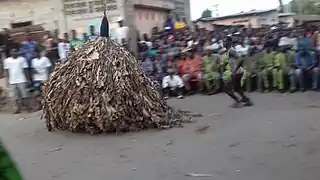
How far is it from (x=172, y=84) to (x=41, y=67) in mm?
3406

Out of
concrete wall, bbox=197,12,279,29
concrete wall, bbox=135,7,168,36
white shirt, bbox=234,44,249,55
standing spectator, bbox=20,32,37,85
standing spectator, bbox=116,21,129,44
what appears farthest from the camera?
concrete wall, bbox=197,12,279,29

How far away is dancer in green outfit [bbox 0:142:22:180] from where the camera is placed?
239 centimetres

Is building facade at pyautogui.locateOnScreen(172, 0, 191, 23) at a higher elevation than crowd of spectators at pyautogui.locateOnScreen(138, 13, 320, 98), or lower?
higher

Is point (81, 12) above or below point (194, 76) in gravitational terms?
above

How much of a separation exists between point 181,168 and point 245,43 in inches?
321

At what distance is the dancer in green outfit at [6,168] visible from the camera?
239cm

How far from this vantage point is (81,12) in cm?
1664

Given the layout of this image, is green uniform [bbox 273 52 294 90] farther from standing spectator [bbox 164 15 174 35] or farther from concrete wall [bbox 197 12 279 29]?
concrete wall [bbox 197 12 279 29]

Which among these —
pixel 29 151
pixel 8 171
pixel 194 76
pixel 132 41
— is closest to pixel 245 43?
pixel 194 76

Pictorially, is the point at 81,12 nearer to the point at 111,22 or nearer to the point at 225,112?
the point at 111,22

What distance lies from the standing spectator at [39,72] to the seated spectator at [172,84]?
3061mm

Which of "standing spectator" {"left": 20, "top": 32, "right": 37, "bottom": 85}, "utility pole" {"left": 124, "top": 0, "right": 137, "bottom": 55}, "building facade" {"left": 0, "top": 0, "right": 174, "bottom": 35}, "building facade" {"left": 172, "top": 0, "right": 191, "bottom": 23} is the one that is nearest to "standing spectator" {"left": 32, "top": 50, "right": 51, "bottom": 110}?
"standing spectator" {"left": 20, "top": 32, "right": 37, "bottom": 85}

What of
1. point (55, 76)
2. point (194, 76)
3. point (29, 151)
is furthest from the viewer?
point (194, 76)

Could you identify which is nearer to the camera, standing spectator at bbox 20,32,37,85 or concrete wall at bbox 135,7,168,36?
standing spectator at bbox 20,32,37,85
